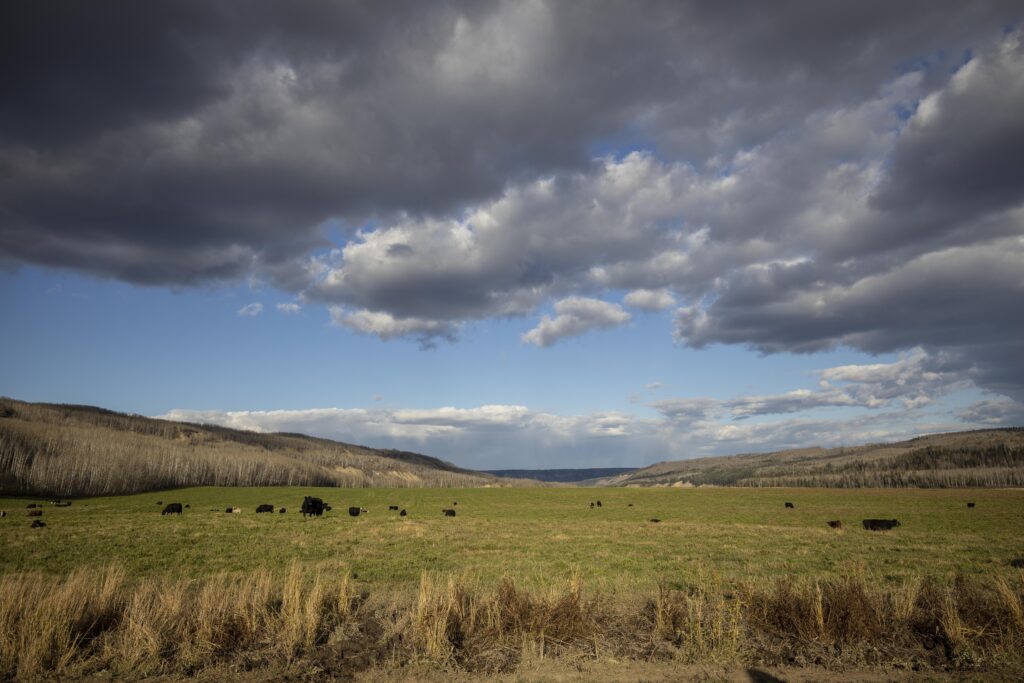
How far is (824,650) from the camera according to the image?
947 centimetres

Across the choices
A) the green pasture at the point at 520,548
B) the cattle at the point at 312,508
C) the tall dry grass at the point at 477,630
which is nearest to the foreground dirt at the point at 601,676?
the tall dry grass at the point at 477,630

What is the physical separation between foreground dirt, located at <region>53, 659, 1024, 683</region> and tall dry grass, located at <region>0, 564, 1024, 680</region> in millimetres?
293

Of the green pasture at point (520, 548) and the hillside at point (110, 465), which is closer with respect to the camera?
the green pasture at point (520, 548)

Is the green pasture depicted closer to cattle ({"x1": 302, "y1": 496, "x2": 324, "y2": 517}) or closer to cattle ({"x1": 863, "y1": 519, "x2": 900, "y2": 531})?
cattle ({"x1": 863, "y1": 519, "x2": 900, "y2": 531})

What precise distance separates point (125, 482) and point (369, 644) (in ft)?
473

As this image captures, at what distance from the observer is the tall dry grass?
28.8 ft

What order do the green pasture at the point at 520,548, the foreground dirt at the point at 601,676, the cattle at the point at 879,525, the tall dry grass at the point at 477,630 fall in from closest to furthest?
1. the foreground dirt at the point at 601,676
2. the tall dry grass at the point at 477,630
3. the green pasture at the point at 520,548
4. the cattle at the point at 879,525

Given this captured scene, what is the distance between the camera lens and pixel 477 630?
9945 mm

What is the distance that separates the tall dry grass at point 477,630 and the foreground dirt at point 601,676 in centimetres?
29

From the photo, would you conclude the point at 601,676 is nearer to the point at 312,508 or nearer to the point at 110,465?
the point at 312,508

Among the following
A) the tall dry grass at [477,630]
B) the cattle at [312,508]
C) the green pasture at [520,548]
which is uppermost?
the tall dry grass at [477,630]

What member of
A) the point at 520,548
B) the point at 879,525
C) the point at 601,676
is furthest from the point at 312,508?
the point at 879,525

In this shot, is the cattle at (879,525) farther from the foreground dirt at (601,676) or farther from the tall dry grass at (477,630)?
the foreground dirt at (601,676)

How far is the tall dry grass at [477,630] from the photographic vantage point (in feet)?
28.8
